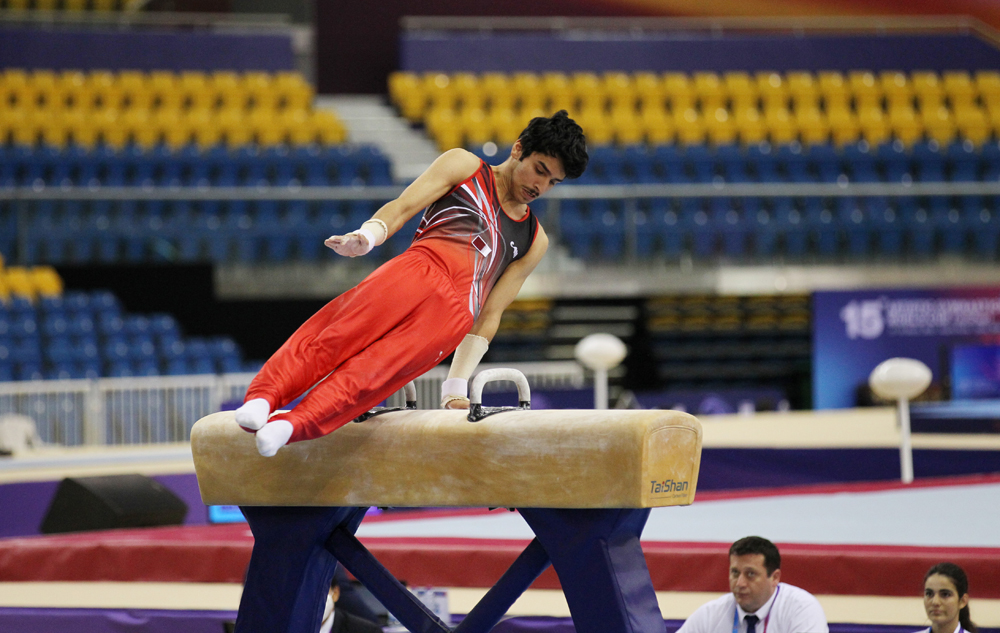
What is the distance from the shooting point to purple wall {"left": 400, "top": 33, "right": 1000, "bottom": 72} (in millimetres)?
16781

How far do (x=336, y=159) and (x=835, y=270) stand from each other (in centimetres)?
606

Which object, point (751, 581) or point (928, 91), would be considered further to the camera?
point (928, 91)

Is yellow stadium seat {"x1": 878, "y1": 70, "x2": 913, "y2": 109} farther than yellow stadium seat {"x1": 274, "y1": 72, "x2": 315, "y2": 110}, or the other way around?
yellow stadium seat {"x1": 878, "y1": 70, "x2": 913, "y2": 109}

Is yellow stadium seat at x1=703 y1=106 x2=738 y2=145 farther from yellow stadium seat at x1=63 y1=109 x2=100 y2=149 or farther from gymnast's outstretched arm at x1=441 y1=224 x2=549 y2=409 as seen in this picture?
gymnast's outstretched arm at x1=441 y1=224 x2=549 y2=409

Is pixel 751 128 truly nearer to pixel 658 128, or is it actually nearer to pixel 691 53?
pixel 658 128

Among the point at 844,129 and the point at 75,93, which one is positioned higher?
the point at 75,93

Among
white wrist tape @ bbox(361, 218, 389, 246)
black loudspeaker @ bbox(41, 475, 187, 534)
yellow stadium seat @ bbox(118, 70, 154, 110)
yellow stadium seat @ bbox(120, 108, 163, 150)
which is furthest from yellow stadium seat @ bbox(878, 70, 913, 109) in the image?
white wrist tape @ bbox(361, 218, 389, 246)

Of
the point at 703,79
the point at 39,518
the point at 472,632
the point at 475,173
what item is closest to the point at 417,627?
the point at 472,632

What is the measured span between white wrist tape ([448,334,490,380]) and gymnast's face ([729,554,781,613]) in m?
1.08

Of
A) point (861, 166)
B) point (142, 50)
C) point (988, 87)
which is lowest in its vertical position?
point (861, 166)

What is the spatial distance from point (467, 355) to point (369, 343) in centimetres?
42

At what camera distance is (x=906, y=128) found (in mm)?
15398

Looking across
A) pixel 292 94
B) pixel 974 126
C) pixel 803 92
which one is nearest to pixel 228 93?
pixel 292 94

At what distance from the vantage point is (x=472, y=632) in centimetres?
281
